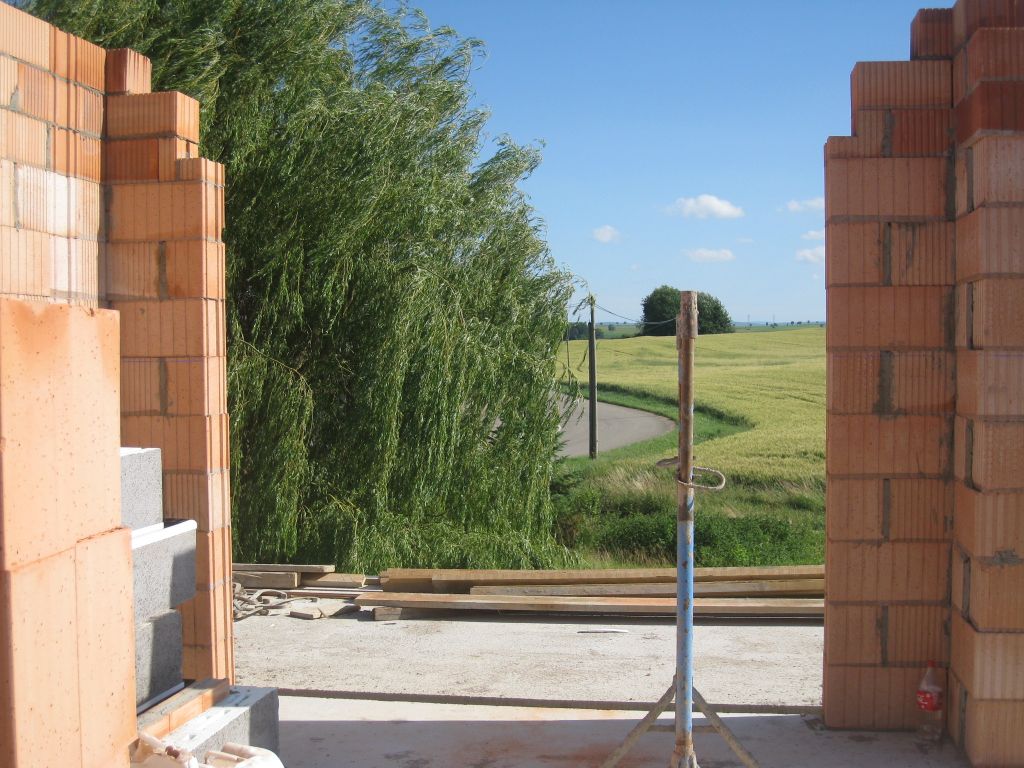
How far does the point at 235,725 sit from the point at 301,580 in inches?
160

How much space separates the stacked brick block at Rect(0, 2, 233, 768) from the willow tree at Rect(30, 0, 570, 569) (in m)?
4.35

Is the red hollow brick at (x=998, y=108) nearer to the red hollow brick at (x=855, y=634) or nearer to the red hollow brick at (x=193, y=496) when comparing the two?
the red hollow brick at (x=855, y=634)

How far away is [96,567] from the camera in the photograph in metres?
2.54

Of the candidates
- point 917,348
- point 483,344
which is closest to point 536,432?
point 483,344

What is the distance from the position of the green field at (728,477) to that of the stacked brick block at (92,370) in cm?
727

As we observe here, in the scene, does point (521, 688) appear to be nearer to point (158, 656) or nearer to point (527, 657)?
point (527, 657)

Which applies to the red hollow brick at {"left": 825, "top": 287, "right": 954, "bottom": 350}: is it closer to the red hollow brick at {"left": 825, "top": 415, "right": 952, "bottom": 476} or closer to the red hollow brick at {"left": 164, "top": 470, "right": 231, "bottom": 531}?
the red hollow brick at {"left": 825, "top": 415, "right": 952, "bottom": 476}

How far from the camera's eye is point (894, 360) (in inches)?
179

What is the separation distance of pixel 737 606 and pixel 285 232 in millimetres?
5403

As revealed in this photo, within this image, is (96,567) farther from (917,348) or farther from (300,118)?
(300,118)

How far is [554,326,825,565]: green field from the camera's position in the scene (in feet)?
50.1

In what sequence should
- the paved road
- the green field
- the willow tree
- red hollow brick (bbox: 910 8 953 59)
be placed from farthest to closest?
the paved road → the green field → the willow tree → red hollow brick (bbox: 910 8 953 59)

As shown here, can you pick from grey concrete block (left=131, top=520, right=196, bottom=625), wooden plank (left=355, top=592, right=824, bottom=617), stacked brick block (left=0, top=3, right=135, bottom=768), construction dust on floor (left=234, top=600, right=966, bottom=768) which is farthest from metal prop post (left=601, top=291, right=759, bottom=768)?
wooden plank (left=355, top=592, right=824, bottom=617)

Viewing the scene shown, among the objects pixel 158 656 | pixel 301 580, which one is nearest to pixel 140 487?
pixel 158 656
